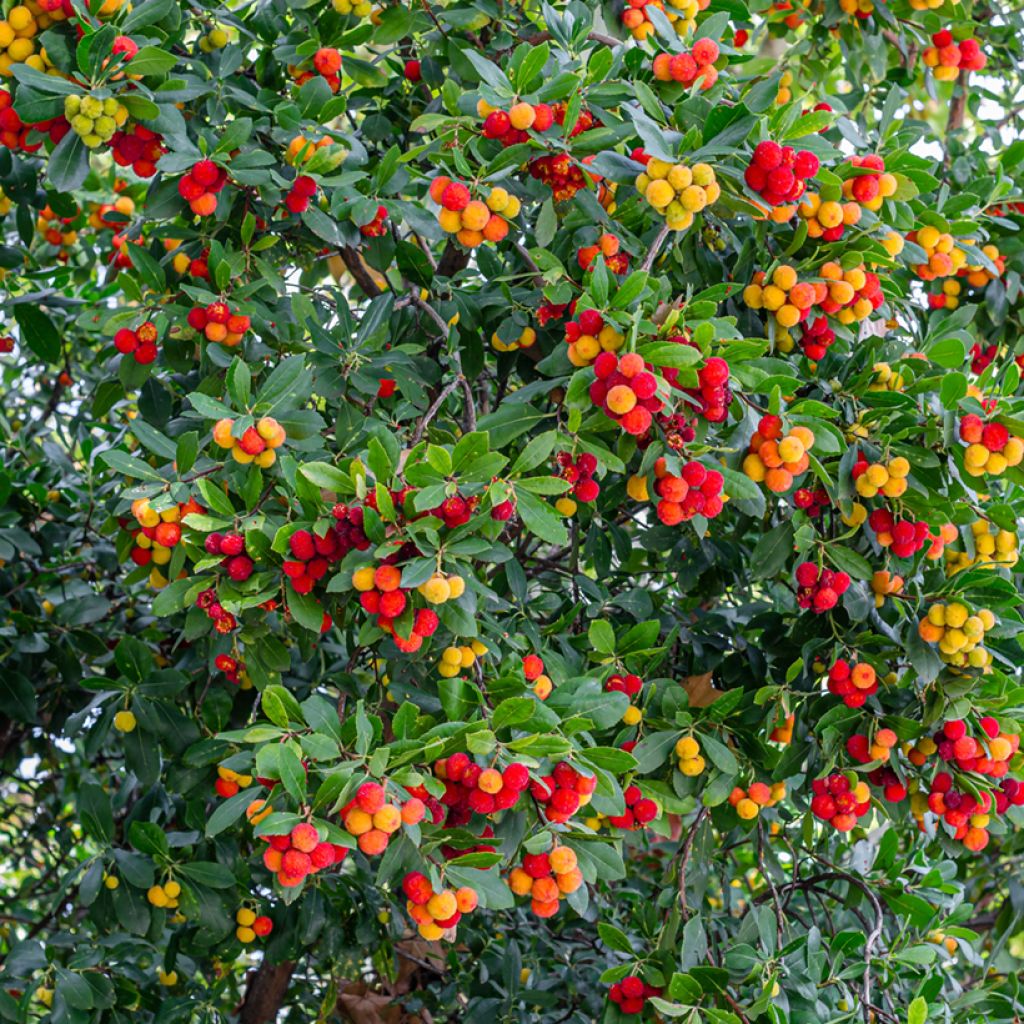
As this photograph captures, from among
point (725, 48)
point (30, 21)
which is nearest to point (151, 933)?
point (30, 21)

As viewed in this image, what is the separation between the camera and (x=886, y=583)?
1.80 metres

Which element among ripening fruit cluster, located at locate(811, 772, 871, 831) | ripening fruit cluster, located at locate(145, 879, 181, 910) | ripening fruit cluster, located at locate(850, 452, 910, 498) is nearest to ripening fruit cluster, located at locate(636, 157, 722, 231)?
ripening fruit cluster, located at locate(850, 452, 910, 498)

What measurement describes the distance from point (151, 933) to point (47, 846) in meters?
0.90

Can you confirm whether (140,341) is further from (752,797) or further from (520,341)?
(752,797)

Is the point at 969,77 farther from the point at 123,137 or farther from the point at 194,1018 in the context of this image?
the point at 194,1018

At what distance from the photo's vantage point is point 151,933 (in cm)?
214

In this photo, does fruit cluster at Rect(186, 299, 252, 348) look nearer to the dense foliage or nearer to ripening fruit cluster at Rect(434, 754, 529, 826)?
the dense foliage

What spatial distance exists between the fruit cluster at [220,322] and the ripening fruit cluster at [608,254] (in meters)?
0.53

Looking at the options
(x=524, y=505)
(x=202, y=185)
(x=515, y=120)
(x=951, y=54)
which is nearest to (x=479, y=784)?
(x=524, y=505)

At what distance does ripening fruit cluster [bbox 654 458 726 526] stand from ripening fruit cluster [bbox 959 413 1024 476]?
0.36 meters

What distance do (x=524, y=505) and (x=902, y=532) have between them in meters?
0.59

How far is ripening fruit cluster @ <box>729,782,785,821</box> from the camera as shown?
189cm

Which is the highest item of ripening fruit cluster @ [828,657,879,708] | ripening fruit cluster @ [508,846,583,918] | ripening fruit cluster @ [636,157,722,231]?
ripening fruit cluster @ [636,157,722,231]

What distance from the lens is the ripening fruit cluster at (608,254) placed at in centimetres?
178
